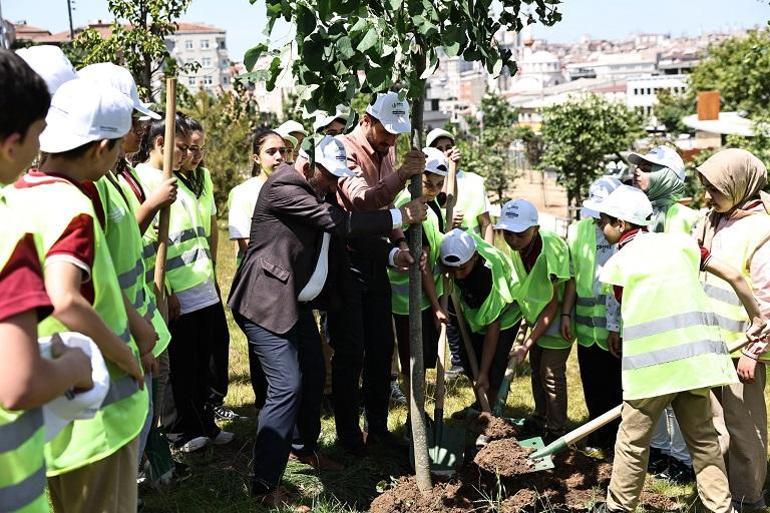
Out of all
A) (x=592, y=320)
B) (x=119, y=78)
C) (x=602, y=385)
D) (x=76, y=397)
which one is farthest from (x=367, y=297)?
(x=76, y=397)

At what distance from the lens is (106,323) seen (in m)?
2.69

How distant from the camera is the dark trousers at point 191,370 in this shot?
514cm

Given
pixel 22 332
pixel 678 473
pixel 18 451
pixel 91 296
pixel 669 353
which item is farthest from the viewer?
pixel 678 473

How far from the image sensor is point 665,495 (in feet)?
15.4

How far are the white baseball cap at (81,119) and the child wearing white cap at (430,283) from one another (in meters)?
2.95

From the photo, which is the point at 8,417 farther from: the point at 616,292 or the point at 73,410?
the point at 616,292

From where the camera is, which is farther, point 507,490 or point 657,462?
point 657,462

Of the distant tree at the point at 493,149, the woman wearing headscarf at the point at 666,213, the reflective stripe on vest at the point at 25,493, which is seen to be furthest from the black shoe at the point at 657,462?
the distant tree at the point at 493,149

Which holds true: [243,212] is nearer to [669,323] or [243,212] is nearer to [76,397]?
[669,323]

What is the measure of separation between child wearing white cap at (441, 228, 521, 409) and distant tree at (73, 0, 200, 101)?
7.78 metres

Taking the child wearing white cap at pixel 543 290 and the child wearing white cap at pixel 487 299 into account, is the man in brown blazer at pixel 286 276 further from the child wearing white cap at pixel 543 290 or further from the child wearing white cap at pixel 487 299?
the child wearing white cap at pixel 543 290

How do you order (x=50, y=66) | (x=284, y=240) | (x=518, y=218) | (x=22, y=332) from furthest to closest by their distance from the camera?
1. (x=518, y=218)
2. (x=284, y=240)
3. (x=50, y=66)
4. (x=22, y=332)

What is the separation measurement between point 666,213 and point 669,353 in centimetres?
151

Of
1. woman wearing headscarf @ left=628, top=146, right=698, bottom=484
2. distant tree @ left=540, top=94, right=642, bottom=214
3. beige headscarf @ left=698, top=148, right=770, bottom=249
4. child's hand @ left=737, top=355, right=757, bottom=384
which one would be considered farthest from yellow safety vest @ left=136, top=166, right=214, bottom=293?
distant tree @ left=540, top=94, right=642, bottom=214
